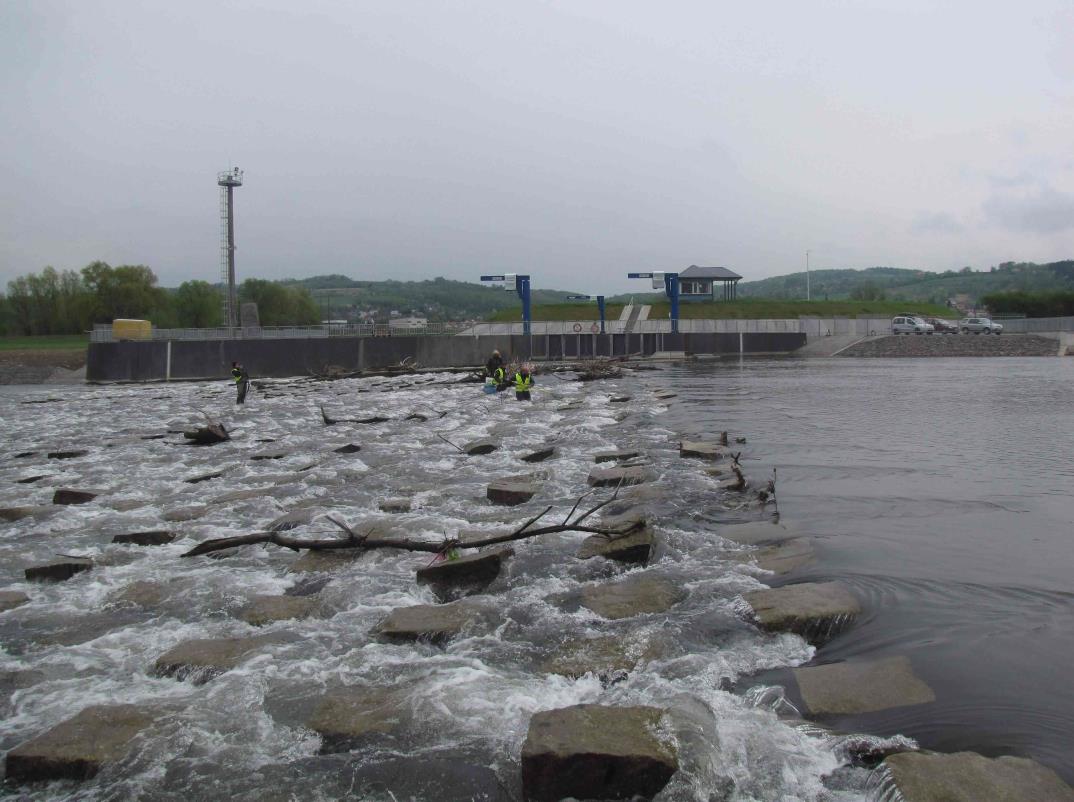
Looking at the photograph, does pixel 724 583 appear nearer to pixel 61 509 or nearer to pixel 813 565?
pixel 813 565

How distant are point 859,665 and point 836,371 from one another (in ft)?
126

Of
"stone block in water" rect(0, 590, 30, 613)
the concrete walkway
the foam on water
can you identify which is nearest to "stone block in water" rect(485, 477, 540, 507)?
the foam on water

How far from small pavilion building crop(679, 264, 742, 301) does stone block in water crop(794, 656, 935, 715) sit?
8999cm

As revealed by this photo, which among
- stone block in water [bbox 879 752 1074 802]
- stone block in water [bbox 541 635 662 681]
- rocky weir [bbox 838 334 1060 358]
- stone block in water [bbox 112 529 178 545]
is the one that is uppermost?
rocky weir [bbox 838 334 1060 358]

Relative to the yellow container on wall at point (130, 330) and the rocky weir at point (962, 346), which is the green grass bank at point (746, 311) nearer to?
the rocky weir at point (962, 346)

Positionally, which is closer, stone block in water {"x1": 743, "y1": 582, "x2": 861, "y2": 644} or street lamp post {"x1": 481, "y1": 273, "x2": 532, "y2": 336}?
stone block in water {"x1": 743, "y1": 582, "x2": 861, "y2": 644}

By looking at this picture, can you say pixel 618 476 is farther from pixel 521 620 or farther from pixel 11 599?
pixel 11 599

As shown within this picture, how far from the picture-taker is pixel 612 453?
1375 cm

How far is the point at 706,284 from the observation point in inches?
3720

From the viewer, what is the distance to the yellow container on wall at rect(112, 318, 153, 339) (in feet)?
164

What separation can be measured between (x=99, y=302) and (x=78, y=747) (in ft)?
323

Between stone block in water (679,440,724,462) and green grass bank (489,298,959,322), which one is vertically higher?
green grass bank (489,298,959,322)

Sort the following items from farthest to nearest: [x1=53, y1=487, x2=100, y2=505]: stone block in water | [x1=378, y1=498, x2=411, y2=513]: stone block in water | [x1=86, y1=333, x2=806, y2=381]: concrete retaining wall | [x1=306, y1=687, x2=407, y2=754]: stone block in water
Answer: [x1=86, y1=333, x2=806, y2=381]: concrete retaining wall < [x1=53, y1=487, x2=100, y2=505]: stone block in water < [x1=378, y1=498, x2=411, y2=513]: stone block in water < [x1=306, y1=687, x2=407, y2=754]: stone block in water

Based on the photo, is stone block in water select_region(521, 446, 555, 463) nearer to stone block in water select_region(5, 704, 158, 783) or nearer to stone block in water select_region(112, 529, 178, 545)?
stone block in water select_region(112, 529, 178, 545)
